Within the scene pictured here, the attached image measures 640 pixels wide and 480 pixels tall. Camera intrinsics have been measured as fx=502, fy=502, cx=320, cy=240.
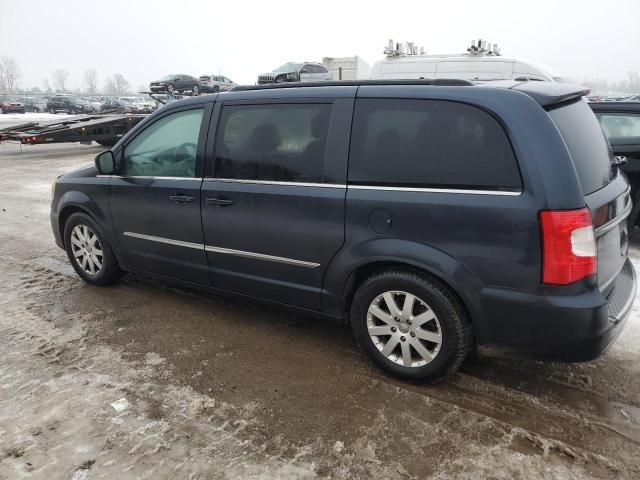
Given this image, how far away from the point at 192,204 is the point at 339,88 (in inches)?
54.7

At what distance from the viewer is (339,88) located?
3.19 m

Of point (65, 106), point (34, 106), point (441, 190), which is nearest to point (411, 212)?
point (441, 190)

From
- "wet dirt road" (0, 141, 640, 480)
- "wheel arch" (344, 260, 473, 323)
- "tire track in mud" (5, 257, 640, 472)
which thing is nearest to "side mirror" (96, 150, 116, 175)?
"wet dirt road" (0, 141, 640, 480)

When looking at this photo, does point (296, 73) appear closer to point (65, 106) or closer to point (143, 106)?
point (143, 106)

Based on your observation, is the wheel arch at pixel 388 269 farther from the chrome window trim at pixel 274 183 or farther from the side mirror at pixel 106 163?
the side mirror at pixel 106 163

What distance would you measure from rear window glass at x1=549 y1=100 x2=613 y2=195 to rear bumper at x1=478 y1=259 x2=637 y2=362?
60cm

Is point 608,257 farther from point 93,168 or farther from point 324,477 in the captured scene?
point 93,168

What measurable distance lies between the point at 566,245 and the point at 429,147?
0.88 meters

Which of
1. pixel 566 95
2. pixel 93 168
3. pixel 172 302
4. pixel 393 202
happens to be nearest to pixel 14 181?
pixel 93 168

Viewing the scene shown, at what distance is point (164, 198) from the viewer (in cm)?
389

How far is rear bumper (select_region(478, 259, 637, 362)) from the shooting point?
8.22 ft

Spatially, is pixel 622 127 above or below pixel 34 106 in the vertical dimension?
above

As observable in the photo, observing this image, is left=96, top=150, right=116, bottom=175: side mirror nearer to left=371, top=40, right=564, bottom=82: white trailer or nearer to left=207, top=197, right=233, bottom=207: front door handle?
left=207, top=197, right=233, bottom=207: front door handle

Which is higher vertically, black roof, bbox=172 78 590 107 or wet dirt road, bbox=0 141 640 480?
black roof, bbox=172 78 590 107
